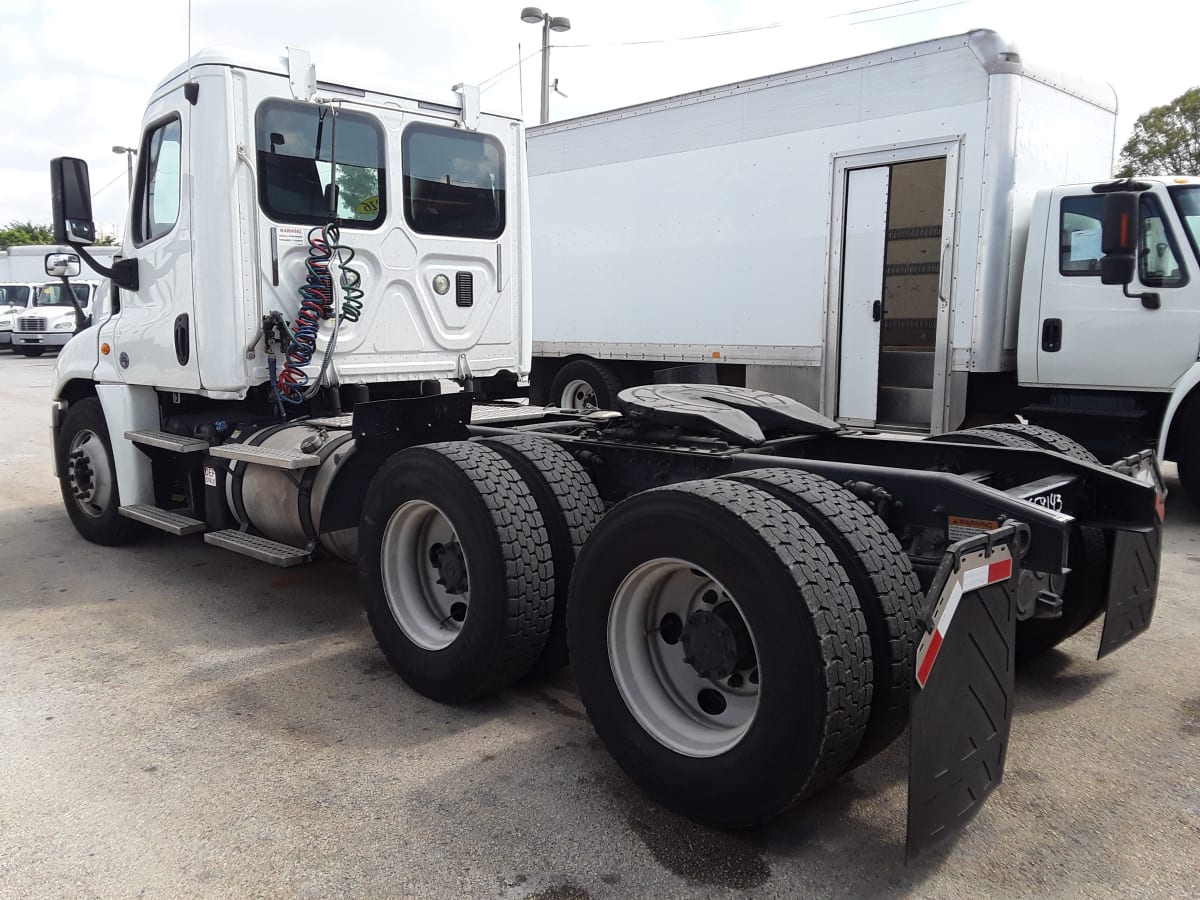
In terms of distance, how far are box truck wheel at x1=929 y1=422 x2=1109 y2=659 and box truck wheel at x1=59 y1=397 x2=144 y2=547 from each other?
17.1 feet

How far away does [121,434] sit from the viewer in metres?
6.07

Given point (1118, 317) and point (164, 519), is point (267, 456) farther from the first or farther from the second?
point (1118, 317)

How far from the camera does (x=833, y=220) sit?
333 inches

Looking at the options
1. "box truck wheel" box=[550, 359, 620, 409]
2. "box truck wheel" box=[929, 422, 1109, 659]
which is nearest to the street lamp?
"box truck wheel" box=[550, 359, 620, 409]

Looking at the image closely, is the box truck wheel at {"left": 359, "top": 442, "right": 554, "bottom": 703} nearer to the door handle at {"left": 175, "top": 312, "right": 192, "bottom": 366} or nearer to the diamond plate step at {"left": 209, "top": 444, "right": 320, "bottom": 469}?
the diamond plate step at {"left": 209, "top": 444, "right": 320, "bottom": 469}

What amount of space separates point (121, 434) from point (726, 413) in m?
4.15

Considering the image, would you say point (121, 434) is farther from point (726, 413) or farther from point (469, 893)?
point (469, 893)

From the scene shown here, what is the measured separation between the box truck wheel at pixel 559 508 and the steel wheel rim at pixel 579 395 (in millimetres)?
6540

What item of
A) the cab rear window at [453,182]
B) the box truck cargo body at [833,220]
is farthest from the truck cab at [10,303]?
the cab rear window at [453,182]

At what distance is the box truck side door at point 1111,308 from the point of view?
7.06m

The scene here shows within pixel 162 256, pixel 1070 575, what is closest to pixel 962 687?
pixel 1070 575

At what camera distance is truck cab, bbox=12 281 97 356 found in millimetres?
29906

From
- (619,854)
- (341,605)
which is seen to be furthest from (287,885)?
(341,605)

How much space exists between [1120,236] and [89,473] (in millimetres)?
7587
